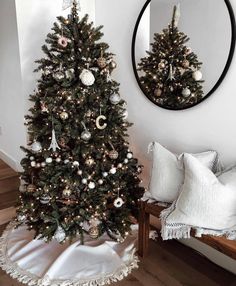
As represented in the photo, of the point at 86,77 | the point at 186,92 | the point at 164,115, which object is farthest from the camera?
the point at 164,115

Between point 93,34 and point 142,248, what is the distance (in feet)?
4.93

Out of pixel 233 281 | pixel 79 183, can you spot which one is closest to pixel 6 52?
pixel 79 183

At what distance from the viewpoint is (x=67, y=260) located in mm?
1942

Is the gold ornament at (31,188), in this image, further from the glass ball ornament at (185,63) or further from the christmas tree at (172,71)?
the glass ball ornament at (185,63)

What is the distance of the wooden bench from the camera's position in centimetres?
147

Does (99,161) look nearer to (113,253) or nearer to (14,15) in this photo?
(113,253)

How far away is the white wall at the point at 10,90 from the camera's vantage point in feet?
9.05

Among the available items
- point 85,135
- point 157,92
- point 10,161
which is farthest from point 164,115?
point 10,161

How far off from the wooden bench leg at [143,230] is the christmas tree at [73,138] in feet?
0.40

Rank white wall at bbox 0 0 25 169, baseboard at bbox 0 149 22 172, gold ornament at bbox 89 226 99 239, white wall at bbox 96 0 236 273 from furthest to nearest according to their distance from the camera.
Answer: baseboard at bbox 0 149 22 172 < white wall at bbox 0 0 25 169 < gold ornament at bbox 89 226 99 239 < white wall at bbox 96 0 236 273

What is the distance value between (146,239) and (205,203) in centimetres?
65

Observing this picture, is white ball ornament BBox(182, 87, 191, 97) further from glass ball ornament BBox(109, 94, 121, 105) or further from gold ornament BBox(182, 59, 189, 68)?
glass ball ornament BBox(109, 94, 121, 105)

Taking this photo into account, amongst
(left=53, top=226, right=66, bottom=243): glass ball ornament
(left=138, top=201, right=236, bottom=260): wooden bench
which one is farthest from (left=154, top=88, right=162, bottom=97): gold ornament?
(left=53, top=226, right=66, bottom=243): glass ball ornament

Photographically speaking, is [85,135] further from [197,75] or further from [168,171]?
[197,75]
